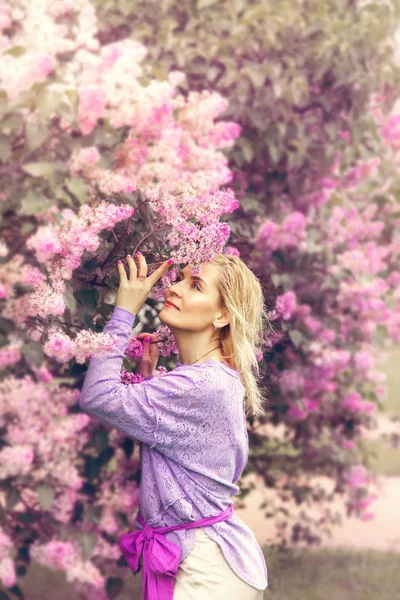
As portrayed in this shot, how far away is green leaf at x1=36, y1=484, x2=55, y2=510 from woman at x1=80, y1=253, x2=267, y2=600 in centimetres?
116

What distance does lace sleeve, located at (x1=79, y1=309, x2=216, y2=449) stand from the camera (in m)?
1.81

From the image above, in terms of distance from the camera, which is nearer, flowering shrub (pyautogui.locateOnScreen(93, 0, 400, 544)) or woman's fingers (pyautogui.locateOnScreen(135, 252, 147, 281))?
woman's fingers (pyautogui.locateOnScreen(135, 252, 147, 281))

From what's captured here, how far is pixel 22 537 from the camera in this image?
334 cm

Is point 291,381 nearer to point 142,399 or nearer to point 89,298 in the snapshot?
point 89,298

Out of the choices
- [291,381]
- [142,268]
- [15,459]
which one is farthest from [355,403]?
[142,268]

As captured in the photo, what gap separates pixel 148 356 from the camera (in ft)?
7.02

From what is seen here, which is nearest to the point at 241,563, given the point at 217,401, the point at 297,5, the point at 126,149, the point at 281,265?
the point at 217,401

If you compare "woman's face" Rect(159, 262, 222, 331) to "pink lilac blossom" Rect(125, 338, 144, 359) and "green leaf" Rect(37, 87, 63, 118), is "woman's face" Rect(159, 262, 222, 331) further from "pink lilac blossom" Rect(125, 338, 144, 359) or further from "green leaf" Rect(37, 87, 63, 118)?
"green leaf" Rect(37, 87, 63, 118)

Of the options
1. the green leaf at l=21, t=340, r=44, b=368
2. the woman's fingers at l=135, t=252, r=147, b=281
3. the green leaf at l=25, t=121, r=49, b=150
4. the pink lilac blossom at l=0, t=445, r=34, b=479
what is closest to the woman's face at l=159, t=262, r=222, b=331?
the woman's fingers at l=135, t=252, r=147, b=281

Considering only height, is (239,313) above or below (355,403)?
above

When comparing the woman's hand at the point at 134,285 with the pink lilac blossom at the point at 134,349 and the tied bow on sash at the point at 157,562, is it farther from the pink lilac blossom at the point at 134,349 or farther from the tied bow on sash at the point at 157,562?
the tied bow on sash at the point at 157,562

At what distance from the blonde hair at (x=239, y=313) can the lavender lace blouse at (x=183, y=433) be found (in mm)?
62

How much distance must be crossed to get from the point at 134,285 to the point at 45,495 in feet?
4.97

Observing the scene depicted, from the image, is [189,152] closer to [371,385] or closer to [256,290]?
[256,290]
